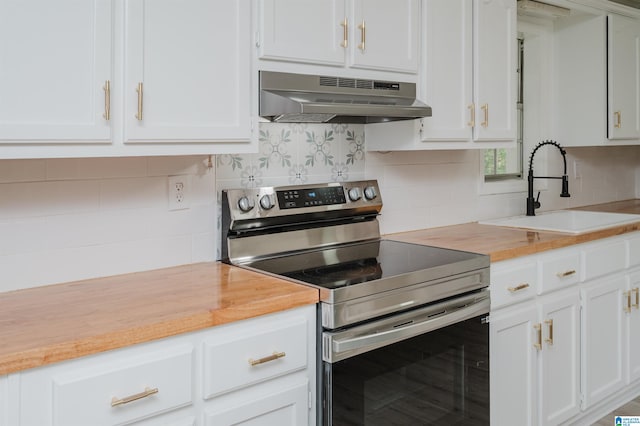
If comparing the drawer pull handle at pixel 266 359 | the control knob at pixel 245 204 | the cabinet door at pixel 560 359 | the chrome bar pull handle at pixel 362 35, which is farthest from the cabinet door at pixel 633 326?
the drawer pull handle at pixel 266 359

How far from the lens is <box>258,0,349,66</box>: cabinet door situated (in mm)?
1979

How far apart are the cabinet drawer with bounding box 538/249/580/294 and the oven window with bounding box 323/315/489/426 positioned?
0.50m

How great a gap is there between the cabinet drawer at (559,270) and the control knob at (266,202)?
3.82 feet

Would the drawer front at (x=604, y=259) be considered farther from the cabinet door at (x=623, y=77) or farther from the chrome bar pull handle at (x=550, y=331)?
the cabinet door at (x=623, y=77)

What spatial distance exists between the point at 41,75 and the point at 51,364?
2.29 ft

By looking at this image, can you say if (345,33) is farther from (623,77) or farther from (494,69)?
(623,77)

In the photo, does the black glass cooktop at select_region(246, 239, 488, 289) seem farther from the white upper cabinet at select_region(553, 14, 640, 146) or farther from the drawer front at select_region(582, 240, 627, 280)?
the white upper cabinet at select_region(553, 14, 640, 146)

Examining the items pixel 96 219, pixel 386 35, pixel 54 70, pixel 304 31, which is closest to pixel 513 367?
pixel 386 35

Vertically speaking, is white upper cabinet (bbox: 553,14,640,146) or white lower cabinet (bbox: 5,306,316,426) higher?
white upper cabinet (bbox: 553,14,640,146)

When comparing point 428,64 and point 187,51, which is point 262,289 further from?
point 428,64

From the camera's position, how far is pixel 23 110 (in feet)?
4.90

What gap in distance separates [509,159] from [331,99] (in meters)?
1.85

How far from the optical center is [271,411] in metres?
1.69

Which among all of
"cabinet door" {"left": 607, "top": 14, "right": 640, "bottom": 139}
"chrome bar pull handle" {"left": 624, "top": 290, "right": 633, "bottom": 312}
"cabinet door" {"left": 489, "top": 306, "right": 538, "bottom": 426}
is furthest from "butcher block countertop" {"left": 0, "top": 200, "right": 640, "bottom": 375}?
"cabinet door" {"left": 607, "top": 14, "right": 640, "bottom": 139}
